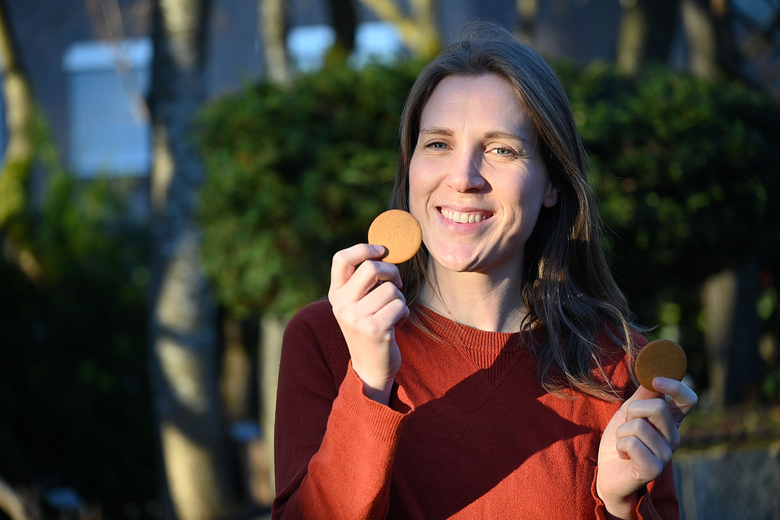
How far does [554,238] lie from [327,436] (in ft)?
3.42

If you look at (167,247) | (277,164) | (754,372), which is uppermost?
(277,164)

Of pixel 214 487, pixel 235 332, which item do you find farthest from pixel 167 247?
pixel 235 332

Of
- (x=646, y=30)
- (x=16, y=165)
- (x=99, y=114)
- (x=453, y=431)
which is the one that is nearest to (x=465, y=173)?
(x=453, y=431)

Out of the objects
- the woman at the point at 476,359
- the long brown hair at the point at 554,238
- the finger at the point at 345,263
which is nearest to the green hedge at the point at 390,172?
the long brown hair at the point at 554,238

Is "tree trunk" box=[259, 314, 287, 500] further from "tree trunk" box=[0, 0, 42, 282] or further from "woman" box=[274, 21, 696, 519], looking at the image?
"woman" box=[274, 21, 696, 519]

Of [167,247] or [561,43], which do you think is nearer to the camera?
[167,247]

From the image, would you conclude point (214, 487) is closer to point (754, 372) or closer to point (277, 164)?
point (277, 164)

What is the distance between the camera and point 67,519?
5.79 meters

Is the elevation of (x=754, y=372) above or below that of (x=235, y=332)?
below

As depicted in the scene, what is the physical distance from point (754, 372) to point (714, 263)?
2974 millimetres

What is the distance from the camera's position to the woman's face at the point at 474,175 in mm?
2020

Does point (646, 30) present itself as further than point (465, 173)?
Yes

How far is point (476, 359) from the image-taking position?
2.06 metres

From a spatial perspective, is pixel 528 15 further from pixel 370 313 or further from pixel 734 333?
pixel 370 313
